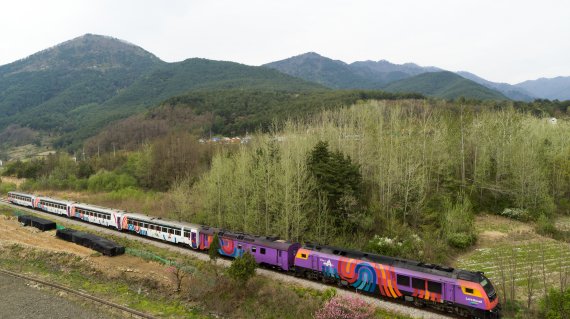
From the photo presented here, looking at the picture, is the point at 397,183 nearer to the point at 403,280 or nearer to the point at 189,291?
the point at 403,280

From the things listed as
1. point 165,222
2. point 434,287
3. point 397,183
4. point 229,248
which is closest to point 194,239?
point 229,248

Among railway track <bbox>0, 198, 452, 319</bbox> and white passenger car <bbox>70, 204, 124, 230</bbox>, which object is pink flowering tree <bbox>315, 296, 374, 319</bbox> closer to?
railway track <bbox>0, 198, 452, 319</bbox>

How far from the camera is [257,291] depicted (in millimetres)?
24656

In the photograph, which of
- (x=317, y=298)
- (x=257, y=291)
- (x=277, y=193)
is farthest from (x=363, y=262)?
(x=277, y=193)

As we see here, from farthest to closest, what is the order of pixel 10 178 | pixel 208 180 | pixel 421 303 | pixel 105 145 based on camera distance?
pixel 105 145 < pixel 10 178 < pixel 208 180 < pixel 421 303

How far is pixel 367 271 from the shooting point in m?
24.0

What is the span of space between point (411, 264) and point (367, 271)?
113 inches

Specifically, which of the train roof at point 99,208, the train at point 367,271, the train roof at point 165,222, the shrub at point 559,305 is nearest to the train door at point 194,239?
the train at point 367,271

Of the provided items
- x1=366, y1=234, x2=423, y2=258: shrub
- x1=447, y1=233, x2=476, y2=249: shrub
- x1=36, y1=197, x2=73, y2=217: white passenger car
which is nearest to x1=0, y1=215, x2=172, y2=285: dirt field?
x1=36, y1=197, x2=73, y2=217: white passenger car

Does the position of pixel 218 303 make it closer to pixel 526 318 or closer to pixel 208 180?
pixel 526 318

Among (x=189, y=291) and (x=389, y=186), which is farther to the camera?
(x=389, y=186)

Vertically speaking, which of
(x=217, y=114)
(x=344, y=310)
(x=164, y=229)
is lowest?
(x=164, y=229)

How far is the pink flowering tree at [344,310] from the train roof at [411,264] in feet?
14.3

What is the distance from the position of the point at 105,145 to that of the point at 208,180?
98634 millimetres
